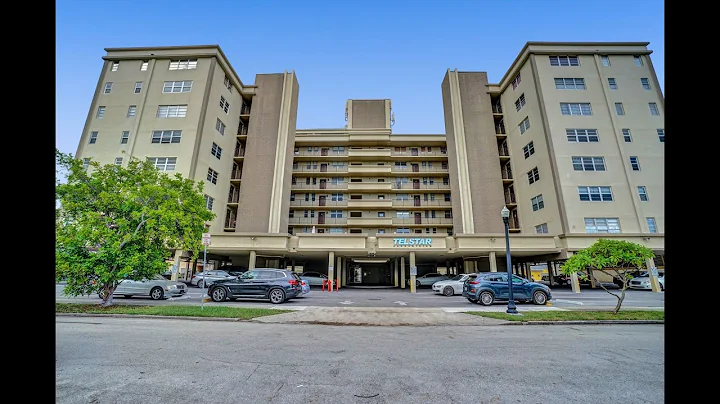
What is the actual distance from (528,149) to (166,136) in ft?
120

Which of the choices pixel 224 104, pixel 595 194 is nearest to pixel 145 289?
pixel 224 104

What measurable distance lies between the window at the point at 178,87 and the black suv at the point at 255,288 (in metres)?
24.5

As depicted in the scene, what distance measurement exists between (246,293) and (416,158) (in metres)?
33.0

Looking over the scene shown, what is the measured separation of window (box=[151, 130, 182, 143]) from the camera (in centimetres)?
3027

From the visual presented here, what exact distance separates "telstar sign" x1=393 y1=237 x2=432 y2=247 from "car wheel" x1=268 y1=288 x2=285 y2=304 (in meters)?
13.3

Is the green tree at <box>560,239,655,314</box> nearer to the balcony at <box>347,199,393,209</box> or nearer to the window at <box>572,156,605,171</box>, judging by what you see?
the window at <box>572,156,605,171</box>

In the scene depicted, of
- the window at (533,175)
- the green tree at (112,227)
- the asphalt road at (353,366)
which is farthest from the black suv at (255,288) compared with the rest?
the window at (533,175)

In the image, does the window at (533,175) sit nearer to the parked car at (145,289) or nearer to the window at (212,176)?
the parked car at (145,289)

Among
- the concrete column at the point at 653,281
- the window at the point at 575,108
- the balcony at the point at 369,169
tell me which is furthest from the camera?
the balcony at the point at 369,169

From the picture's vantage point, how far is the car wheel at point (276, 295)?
54.4 feet

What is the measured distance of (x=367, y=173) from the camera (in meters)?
43.2

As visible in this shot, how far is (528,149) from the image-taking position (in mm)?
33125
